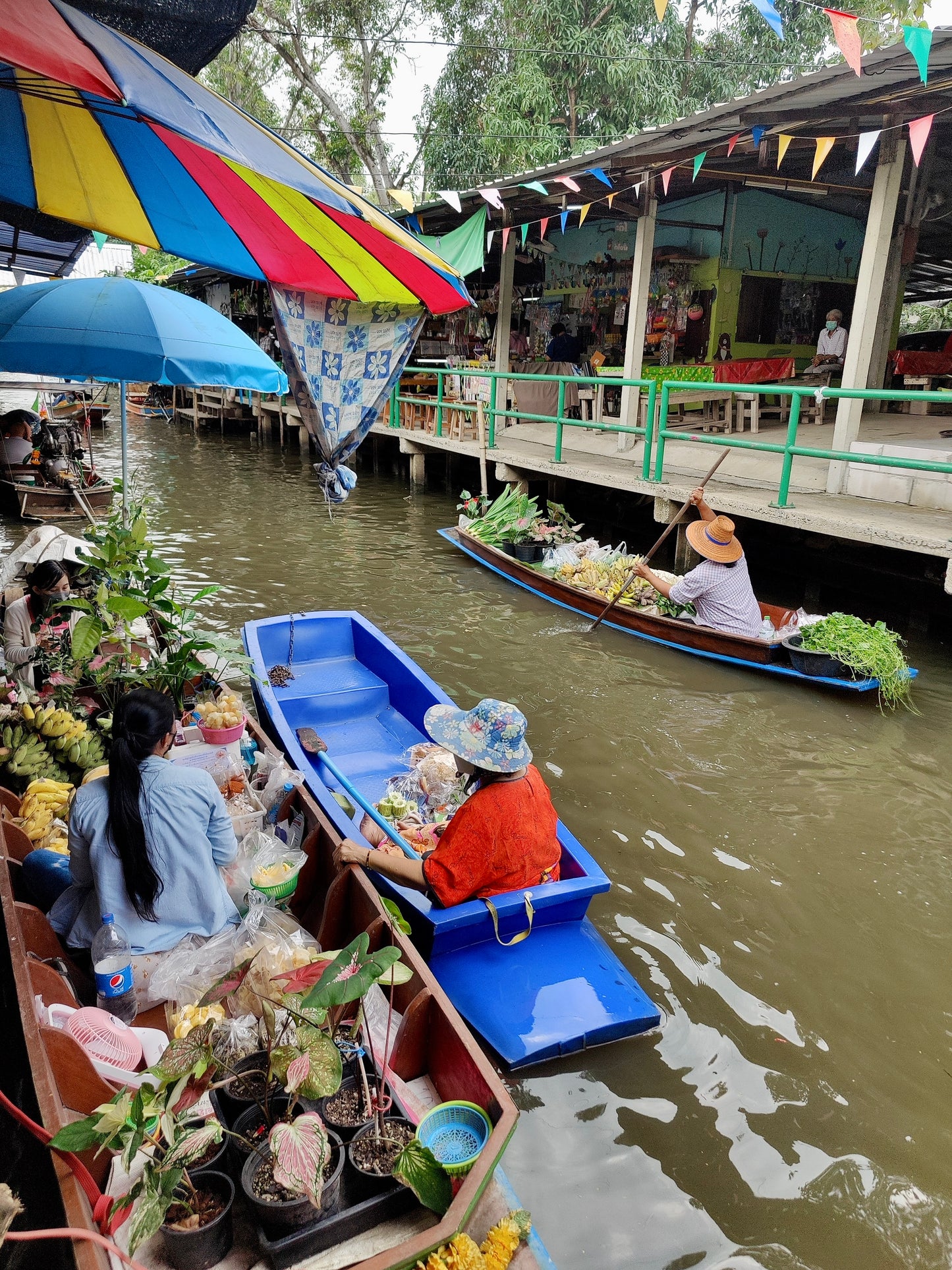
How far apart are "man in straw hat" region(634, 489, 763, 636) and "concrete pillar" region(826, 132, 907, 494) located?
8.09 ft

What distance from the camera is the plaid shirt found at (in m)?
7.59

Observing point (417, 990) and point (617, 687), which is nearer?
point (417, 990)

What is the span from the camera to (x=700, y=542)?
7492 millimetres

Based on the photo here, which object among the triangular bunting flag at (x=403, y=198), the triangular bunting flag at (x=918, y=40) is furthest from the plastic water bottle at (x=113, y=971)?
the triangular bunting flag at (x=918, y=40)

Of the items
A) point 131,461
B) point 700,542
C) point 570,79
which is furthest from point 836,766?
point 570,79

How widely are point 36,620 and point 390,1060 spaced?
4384mm

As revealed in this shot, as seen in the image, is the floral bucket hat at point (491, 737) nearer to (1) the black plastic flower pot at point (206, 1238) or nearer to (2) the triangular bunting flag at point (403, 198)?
(1) the black plastic flower pot at point (206, 1238)

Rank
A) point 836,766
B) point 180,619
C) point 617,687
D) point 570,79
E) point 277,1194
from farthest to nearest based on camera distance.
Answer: point 570,79
point 617,687
point 836,766
point 180,619
point 277,1194

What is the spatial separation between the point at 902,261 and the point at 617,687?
8781 mm

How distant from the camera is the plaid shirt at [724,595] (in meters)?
7.59

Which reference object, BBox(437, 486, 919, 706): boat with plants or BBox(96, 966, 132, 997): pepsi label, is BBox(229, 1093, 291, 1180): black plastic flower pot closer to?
BBox(96, 966, 132, 997): pepsi label

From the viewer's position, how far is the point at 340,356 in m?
3.78

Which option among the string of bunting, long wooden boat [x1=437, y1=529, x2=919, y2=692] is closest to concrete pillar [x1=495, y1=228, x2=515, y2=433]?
the string of bunting

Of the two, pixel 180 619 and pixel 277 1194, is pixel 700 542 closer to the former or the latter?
pixel 180 619
